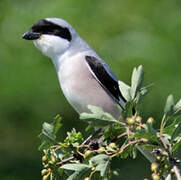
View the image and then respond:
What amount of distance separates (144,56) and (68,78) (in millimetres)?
1740

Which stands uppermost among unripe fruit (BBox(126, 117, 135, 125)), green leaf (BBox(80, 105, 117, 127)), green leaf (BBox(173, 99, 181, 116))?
green leaf (BBox(80, 105, 117, 127))

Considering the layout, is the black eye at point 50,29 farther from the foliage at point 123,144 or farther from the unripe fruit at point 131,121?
the unripe fruit at point 131,121

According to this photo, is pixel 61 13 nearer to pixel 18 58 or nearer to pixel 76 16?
pixel 76 16

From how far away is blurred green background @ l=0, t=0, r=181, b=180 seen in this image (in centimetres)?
527

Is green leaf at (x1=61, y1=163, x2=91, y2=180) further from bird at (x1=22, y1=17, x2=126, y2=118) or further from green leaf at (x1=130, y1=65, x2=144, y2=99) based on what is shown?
bird at (x1=22, y1=17, x2=126, y2=118)

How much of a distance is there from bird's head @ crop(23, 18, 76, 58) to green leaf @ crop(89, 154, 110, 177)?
179cm

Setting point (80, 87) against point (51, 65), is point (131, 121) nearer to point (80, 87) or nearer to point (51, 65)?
point (80, 87)

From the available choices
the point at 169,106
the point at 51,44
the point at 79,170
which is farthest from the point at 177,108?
the point at 51,44

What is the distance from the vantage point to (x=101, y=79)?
3.82 meters

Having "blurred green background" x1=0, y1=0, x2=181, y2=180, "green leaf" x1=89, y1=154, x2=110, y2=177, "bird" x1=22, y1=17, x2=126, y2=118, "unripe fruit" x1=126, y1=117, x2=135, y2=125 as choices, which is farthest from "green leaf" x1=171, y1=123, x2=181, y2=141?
"blurred green background" x1=0, y1=0, x2=181, y2=180

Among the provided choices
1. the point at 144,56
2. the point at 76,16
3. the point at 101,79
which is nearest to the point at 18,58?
the point at 76,16

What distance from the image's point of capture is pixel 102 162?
7.14 feet

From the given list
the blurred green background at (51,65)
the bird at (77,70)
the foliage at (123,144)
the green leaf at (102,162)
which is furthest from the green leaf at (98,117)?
the blurred green background at (51,65)

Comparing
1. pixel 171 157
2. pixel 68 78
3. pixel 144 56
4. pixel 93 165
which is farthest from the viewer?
pixel 144 56
